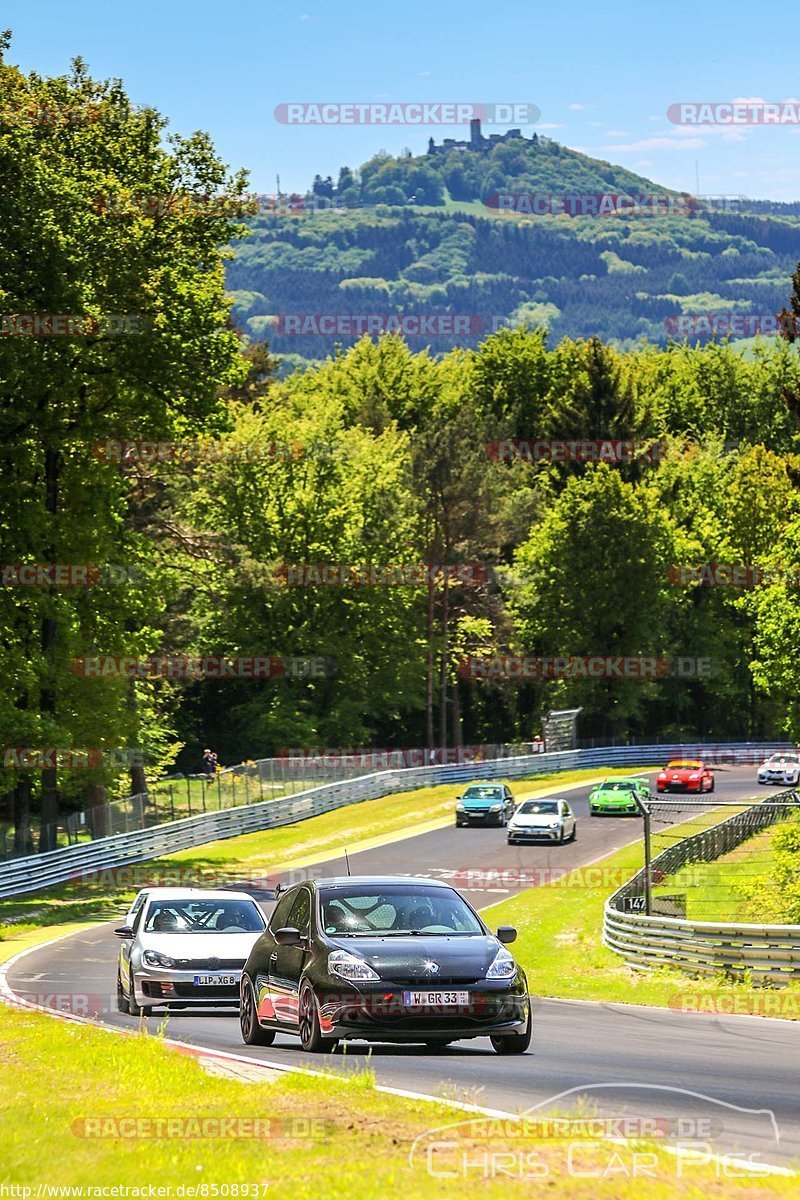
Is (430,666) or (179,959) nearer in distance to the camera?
(179,959)

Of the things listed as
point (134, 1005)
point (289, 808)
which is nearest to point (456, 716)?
point (289, 808)

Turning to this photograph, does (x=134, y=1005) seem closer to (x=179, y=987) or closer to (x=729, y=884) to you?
(x=179, y=987)

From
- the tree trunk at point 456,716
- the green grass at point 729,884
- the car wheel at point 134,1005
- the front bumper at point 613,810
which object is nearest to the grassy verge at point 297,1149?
the car wheel at point 134,1005

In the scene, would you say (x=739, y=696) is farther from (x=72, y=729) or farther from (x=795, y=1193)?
(x=795, y=1193)

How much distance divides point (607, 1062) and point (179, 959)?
6.80 meters

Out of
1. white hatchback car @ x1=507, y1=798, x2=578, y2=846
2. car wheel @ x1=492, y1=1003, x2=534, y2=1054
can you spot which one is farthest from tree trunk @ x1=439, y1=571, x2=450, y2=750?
car wheel @ x1=492, y1=1003, x2=534, y2=1054

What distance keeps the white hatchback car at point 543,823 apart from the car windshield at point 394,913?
3456cm

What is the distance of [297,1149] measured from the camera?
8.97 meters

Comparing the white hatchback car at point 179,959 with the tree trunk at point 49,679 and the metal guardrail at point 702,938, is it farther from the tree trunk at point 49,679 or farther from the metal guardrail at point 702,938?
the tree trunk at point 49,679

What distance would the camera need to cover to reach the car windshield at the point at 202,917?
67.1 ft

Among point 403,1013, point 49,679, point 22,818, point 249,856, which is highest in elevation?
point 49,679

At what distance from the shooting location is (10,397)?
147 feet

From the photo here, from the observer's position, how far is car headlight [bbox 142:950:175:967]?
19562mm

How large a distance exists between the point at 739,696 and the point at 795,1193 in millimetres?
92786
